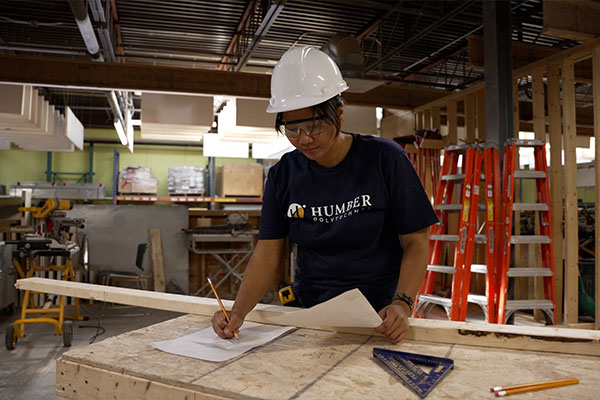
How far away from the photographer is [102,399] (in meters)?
1.22

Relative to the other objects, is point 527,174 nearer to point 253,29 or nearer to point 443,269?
point 443,269

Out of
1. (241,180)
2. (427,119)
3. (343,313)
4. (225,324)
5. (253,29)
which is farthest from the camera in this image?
(241,180)

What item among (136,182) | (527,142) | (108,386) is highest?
(136,182)

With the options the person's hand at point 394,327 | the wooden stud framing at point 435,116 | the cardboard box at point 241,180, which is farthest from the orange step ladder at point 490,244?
the cardboard box at point 241,180

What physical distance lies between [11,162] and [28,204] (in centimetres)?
916

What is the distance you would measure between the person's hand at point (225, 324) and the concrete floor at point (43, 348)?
10.5 ft

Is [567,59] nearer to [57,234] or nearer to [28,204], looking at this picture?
[57,234]

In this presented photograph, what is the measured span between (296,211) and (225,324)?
1.75 ft

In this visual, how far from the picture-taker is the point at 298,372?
1.20m

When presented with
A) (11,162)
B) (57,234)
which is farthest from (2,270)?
(11,162)

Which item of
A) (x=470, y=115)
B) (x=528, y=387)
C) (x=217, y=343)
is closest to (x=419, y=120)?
(x=470, y=115)

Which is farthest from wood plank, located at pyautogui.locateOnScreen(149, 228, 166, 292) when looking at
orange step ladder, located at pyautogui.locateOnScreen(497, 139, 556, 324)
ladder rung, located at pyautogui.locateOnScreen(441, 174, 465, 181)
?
orange step ladder, located at pyautogui.locateOnScreen(497, 139, 556, 324)

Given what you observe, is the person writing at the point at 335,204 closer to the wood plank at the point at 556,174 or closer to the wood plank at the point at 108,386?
the wood plank at the point at 108,386

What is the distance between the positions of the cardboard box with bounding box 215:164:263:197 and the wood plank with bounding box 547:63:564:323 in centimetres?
866
